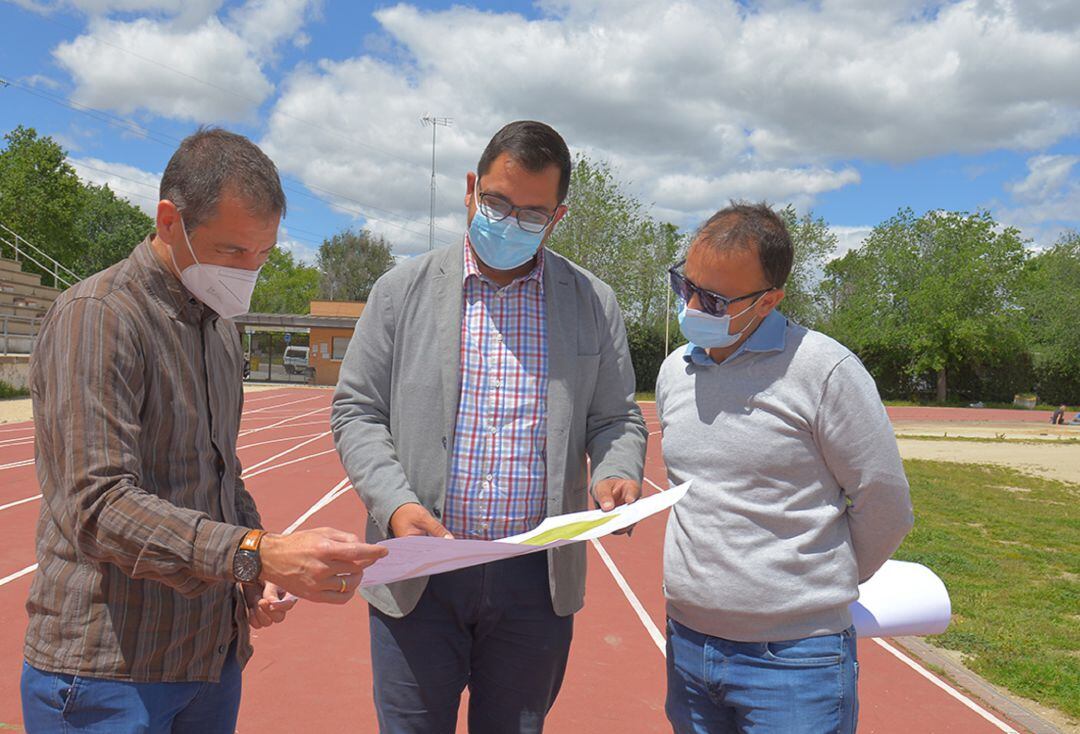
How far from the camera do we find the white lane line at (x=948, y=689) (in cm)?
452

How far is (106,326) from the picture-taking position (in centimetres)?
156

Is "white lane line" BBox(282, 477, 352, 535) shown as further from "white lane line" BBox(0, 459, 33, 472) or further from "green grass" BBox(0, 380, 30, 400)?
"green grass" BBox(0, 380, 30, 400)

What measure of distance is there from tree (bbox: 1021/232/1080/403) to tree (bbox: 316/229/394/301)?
48836 mm

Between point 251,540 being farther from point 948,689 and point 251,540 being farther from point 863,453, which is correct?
point 948,689

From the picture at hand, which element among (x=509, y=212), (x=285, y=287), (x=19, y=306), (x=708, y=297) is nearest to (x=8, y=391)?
(x=19, y=306)

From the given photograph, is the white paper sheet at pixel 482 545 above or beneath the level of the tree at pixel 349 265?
beneath

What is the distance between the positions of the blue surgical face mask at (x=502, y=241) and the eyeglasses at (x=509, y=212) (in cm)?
1

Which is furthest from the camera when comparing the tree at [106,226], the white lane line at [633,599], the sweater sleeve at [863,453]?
the tree at [106,226]

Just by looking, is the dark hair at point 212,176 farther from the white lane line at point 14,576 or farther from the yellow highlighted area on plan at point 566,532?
the white lane line at point 14,576

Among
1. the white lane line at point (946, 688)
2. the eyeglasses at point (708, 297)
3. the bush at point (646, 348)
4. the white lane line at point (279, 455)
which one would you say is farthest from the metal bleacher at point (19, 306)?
the eyeglasses at point (708, 297)

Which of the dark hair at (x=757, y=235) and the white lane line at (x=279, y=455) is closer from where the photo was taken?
the dark hair at (x=757, y=235)

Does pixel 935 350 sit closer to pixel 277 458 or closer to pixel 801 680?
pixel 277 458

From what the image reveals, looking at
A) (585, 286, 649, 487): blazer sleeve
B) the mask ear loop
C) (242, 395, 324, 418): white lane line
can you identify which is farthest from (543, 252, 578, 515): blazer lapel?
(242, 395, 324, 418): white lane line

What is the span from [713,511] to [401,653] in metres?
0.95
